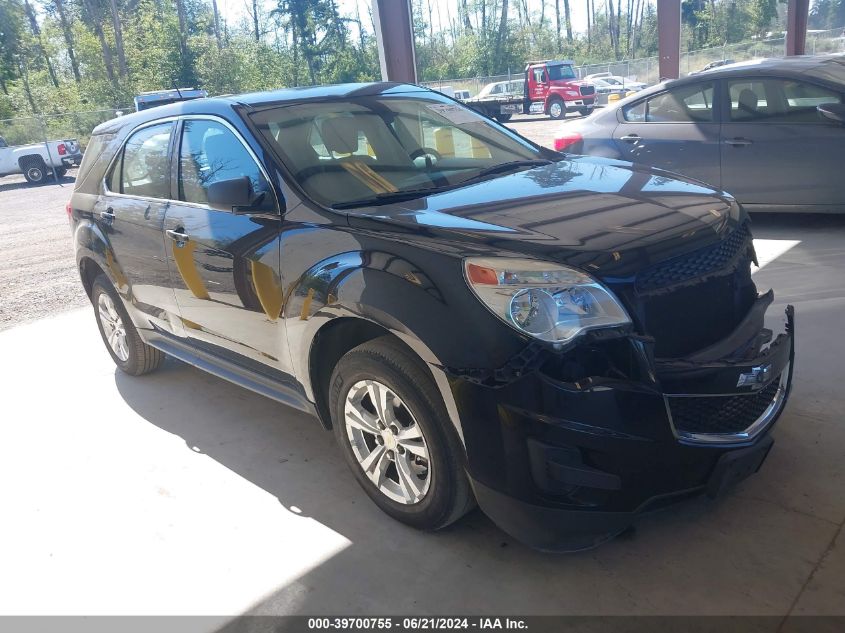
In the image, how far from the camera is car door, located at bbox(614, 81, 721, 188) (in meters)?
7.12

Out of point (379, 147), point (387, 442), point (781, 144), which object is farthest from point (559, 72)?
point (387, 442)

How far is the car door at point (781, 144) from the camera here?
21.5 feet

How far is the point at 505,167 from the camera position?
3.81m

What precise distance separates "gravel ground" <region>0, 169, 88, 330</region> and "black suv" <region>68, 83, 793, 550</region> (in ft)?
14.7

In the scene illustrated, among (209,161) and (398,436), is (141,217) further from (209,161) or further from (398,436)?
(398,436)

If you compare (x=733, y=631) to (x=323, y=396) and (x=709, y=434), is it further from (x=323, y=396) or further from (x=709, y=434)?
(x=323, y=396)

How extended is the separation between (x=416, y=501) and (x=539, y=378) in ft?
2.81

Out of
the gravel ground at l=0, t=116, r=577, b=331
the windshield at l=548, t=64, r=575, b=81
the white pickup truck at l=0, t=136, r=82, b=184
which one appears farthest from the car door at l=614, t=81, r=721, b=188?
the windshield at l=548, t=64, r=575, b=81

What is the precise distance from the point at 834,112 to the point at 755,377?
476 cm

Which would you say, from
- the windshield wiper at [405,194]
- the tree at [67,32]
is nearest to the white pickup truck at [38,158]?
the windshield wiper at [405,194]

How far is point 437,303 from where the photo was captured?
2656 mm

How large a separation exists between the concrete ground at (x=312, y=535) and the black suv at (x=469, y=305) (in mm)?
238

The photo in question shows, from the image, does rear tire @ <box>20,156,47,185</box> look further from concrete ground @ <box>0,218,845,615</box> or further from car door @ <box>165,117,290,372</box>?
car door @ <box>165,117,290,372</box>

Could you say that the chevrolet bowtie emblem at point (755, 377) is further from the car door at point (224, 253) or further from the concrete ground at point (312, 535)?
the car door at point (224, 253)
